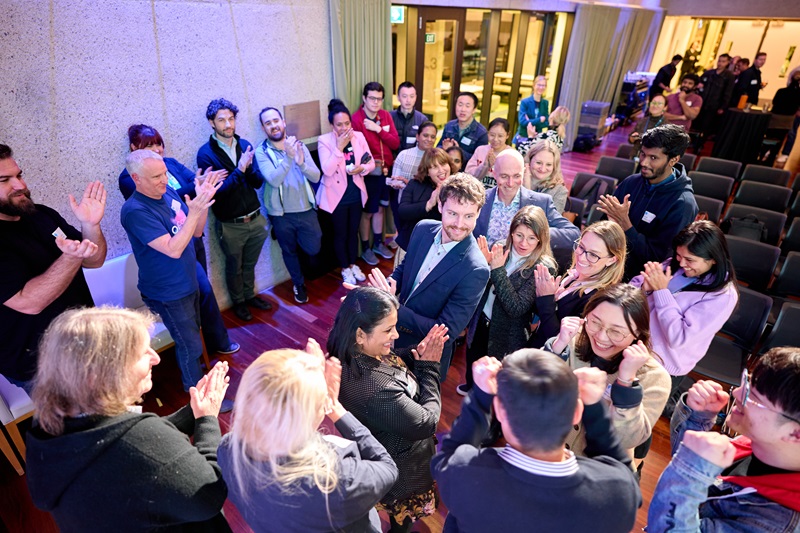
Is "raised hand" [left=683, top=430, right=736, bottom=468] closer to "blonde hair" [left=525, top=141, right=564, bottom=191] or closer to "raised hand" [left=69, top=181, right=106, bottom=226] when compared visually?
"blonde hair" [left=525, top=141, right=564, bottom=191]

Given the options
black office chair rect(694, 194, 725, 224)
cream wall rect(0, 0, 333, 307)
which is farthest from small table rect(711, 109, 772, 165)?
cream wall rect(0, 0, 333, 307)

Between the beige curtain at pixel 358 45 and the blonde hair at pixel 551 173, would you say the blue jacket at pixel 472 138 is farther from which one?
the blonde hair at pixel 551 173

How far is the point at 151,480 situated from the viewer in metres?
1.14

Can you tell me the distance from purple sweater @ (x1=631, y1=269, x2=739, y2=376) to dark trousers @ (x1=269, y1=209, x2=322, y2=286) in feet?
9.65

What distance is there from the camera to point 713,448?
3.73 feet

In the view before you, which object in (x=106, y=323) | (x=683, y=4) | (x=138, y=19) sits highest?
(x=683, y=4)

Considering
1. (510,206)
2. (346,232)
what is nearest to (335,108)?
(346,232)

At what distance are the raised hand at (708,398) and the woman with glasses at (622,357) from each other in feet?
0.42

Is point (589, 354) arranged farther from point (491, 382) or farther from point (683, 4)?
point (683, 4)

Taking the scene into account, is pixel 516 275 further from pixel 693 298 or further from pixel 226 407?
pixel 226 407

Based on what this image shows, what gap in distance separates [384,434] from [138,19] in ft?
10.4

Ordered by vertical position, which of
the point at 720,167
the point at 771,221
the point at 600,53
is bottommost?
the point at 771,221

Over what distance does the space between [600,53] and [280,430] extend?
11.0 metres

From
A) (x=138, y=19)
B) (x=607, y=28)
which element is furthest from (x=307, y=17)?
(x=607, y=28)
